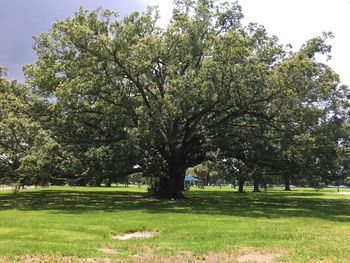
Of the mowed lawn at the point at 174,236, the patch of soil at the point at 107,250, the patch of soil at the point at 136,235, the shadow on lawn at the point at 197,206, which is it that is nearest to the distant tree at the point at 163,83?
the shadow on lawn at the point at 197,206

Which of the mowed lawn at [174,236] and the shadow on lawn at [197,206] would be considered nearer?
the mowed lawn at [174,236]

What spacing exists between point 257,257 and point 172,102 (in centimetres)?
1555

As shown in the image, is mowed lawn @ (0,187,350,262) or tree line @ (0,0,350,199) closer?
mowed lawn @ (0,187,350,262)

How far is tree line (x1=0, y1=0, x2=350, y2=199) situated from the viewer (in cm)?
2500

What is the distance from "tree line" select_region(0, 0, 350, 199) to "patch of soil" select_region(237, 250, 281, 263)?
14.4m

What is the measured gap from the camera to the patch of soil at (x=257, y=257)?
9.74 m

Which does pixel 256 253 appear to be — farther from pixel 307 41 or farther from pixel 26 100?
pixel 26 100

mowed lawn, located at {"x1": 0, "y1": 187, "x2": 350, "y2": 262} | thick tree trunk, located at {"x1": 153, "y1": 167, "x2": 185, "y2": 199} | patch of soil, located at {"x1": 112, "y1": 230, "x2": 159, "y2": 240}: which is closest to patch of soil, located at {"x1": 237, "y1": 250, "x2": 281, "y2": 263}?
mowed lawn, located at {"x1": 0, "y1": 187, "x2": 350, "y2": 262}

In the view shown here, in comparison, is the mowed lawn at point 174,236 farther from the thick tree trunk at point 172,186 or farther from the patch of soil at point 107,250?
the thick tree trunk at point 172,186

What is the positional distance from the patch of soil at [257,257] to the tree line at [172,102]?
47.3 feet

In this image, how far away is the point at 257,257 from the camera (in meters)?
10.1

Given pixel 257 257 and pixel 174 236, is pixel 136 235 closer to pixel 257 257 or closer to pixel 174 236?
pixel 174 236

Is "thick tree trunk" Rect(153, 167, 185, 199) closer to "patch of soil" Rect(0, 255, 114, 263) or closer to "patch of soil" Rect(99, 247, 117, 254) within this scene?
"patch of soil" Rect(99, 247, 117, 254)

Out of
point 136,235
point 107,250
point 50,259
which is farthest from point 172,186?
point 50,259
